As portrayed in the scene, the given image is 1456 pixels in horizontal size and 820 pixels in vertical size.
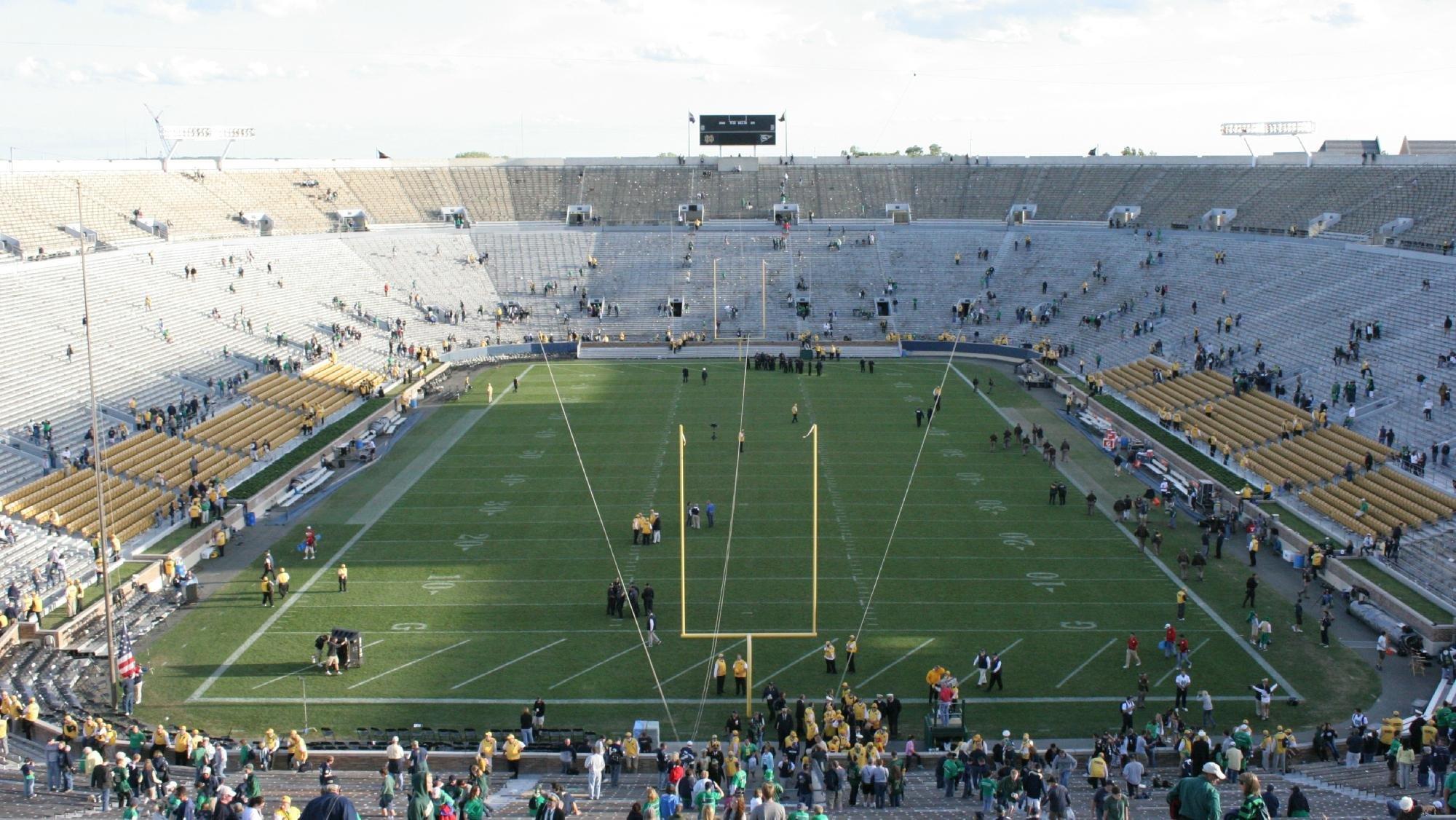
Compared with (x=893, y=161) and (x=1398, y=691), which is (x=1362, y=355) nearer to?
(x=1398, y=691)

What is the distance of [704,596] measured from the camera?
26.1 metres

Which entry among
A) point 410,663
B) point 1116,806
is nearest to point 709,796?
point 1116,806

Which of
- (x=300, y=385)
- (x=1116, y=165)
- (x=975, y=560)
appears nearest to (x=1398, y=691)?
(x=975, y=560)

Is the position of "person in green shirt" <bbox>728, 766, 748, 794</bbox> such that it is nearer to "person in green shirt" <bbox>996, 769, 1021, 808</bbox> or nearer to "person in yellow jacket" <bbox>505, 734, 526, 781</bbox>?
"person in green shirt" <bbox>996, 769, 1021, 808</bbox>

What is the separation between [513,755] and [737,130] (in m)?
71.2

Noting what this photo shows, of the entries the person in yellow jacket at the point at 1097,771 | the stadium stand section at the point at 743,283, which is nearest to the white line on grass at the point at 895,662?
the person in yellow jacket at the point at 1097,771

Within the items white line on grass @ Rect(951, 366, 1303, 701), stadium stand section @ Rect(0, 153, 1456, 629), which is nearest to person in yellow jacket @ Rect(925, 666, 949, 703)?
white line on grass @ Rect(951, 366, 1303, 701)

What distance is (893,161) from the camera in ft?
283

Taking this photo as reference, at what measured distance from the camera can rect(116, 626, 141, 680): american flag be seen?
2102 centimetres

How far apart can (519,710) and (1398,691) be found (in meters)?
15.0

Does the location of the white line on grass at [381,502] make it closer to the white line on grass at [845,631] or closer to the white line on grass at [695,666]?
the white line on grass at [845,631]

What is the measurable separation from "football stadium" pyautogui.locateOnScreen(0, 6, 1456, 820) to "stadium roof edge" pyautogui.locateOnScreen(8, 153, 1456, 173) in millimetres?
1107

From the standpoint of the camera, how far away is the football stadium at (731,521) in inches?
721

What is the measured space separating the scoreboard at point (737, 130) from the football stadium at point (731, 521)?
1747 cm
